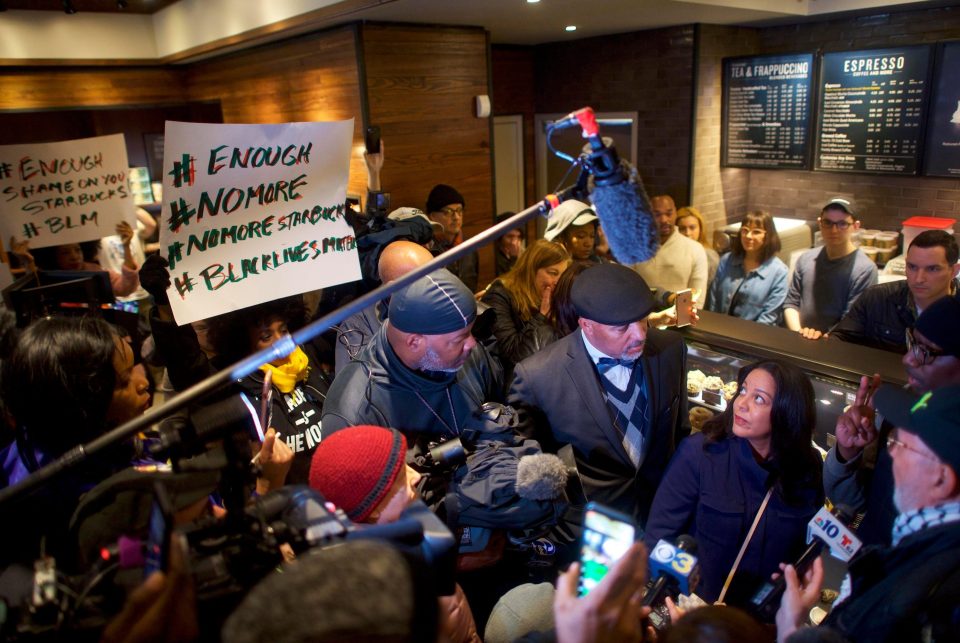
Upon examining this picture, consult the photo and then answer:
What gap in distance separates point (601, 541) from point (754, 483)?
109 cm

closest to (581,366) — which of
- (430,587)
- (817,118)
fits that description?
(430,587)

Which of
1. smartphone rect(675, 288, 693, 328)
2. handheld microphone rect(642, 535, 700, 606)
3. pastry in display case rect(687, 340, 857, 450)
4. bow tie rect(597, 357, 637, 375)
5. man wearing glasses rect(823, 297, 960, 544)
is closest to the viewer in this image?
handheld microphone rect(642, 535, 700, 606)

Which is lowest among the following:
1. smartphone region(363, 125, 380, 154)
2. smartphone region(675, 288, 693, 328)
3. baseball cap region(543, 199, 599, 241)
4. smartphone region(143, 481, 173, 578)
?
smartphone region(675, 288, 693, 328)

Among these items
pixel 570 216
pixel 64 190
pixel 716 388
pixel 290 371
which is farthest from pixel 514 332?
pixel 64 190

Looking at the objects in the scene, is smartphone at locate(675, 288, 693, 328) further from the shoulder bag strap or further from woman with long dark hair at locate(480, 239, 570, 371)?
the shoulder bag strap

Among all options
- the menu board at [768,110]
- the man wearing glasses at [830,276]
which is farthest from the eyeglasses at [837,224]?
the menu board at [768,110]

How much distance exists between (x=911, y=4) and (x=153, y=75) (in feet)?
24.5

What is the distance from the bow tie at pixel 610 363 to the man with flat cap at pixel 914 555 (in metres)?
0.96

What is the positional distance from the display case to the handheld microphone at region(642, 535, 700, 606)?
1008 millimetres

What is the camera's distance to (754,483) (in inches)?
82.0

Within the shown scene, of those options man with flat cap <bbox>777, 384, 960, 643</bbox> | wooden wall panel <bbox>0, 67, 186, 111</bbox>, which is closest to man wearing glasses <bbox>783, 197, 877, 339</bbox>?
man with flat cap <bbox>777, 384, 960, 643</bbox>

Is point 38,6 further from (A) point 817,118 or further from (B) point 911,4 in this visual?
(B) point 911,4

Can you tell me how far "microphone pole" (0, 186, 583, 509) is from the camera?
1.00 metres

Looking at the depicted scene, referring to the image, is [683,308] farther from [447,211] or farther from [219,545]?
[219,545]
